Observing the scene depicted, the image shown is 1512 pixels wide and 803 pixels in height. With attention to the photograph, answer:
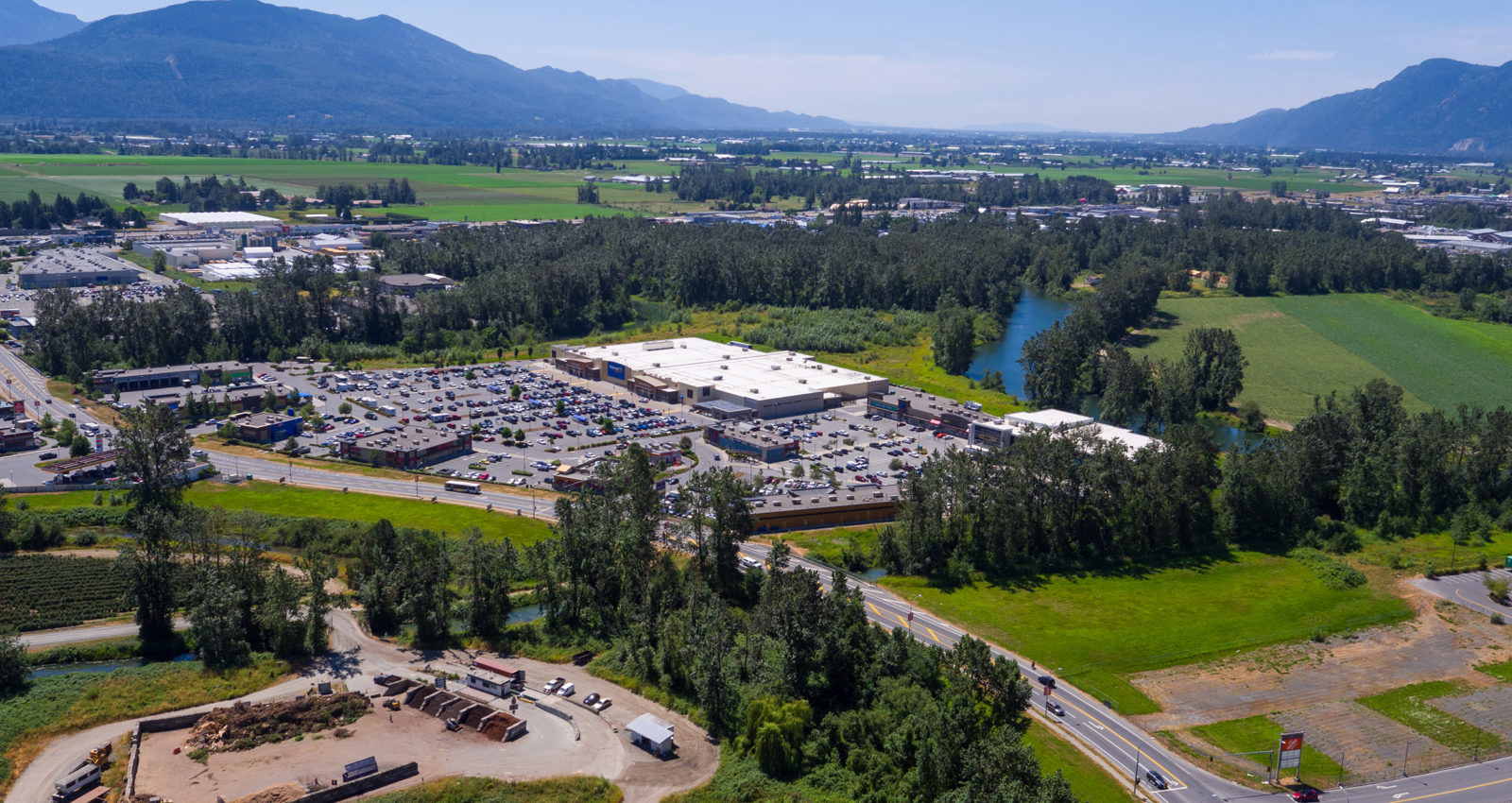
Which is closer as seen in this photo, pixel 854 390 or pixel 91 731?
pixel 91 731

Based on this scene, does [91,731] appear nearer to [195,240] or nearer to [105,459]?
[105,459]

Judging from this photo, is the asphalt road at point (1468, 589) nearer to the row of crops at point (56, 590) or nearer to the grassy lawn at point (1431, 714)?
the grassy lawn at point (1431, 714)

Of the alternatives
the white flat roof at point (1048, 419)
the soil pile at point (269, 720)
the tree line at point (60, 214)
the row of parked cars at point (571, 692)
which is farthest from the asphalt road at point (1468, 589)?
the tree line at point (60, 214)

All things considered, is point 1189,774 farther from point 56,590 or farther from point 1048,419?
point 56,590

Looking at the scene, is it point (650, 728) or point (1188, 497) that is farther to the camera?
point (1188, 497)

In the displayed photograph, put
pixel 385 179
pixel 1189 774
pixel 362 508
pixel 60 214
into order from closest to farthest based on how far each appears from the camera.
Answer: pixel 1189 774 → pixel 362 508 → pixel 60 214 → pixel 385 179

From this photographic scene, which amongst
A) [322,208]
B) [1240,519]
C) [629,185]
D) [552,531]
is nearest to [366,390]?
[552,531]

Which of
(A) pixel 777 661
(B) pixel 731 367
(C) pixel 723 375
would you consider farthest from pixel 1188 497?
(B) pixel 731 367
